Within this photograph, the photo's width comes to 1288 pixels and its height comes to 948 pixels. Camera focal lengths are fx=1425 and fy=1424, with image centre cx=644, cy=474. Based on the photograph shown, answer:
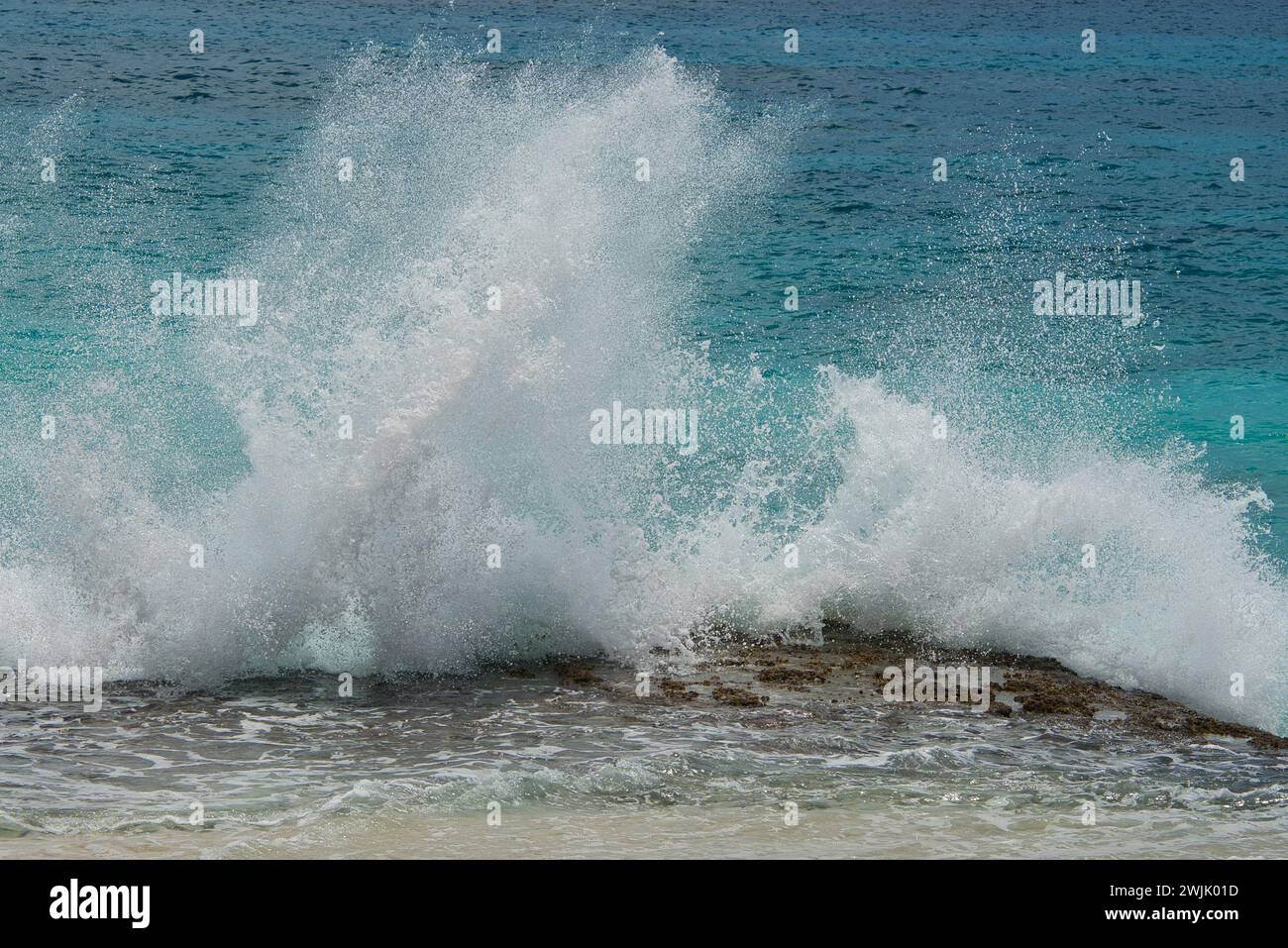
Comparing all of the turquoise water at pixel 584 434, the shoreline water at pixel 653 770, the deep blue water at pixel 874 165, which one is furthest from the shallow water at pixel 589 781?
the deep blue water at pixel 874 165

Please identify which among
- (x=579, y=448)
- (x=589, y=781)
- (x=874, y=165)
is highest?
(x=874, y=165)

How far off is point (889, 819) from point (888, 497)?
540 cm

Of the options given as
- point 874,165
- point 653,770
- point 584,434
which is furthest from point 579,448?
point 874,165

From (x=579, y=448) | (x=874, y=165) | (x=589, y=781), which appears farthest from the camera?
(x=874, y=165)

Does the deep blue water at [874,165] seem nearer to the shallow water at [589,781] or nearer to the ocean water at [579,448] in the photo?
the ocean water at [579,448]

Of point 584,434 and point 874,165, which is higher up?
point 874,165

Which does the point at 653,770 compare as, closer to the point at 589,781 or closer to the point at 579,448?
the point at 589,781

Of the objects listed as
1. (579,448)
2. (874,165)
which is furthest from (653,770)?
(874,165)

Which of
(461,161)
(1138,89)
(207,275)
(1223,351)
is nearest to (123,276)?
(207,275)

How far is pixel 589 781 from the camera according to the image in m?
8.52

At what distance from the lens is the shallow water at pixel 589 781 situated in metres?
7.66

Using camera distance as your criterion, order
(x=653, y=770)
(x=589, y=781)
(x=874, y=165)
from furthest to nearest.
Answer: (x=874, y=165) < (x=653, y=770) < (x=589, y=781)

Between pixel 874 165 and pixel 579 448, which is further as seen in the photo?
pixel 874 165

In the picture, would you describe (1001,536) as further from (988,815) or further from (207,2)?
(207,2)
